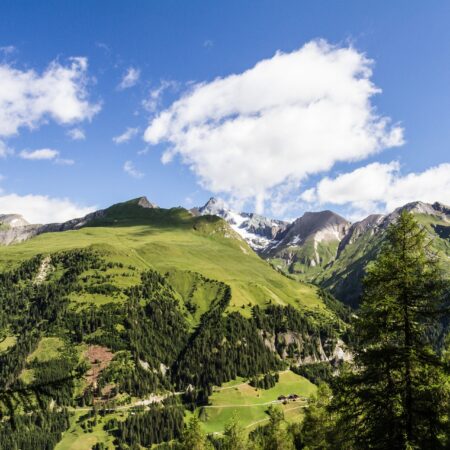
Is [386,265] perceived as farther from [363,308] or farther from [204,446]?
[204,446]

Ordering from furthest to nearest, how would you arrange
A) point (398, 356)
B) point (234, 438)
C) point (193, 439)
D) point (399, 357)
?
point (193, 439) < point (234, 438) < point (398, 356) < point (399, 357)

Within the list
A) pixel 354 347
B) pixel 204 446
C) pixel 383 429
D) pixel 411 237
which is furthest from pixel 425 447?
pixel 204 446

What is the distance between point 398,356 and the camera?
2312 cm

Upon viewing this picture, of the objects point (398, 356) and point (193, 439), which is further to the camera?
point (193, 439)

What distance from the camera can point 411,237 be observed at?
2427 centimetres

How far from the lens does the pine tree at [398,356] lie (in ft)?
72.3

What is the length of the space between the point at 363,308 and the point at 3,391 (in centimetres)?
1937

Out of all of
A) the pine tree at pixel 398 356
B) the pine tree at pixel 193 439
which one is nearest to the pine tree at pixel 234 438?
the pine tree at pixel 193 439

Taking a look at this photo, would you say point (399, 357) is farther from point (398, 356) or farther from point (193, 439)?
point (193, 439)

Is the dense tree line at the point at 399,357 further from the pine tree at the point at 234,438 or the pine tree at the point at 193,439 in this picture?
the pine tree at the point at 193,439

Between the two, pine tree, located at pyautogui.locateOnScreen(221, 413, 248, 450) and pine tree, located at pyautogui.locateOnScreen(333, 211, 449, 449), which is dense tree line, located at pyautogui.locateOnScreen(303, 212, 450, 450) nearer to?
pine tree, located at pyautogui.locateOnScreen(333, 211, 449, 449)

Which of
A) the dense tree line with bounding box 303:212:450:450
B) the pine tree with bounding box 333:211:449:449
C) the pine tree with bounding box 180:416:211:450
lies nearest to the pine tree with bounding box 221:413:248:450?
the pine tree with bounding box 180:416:211:450

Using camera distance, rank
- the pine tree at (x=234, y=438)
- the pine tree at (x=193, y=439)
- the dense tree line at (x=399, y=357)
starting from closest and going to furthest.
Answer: the dense tree line at (x=399, y=357) < the pine tree at (x=234, y=438) < the pine tree at (x=193, y=439)

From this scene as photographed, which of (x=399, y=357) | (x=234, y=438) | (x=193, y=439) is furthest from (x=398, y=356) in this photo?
(x=193, y=439)
